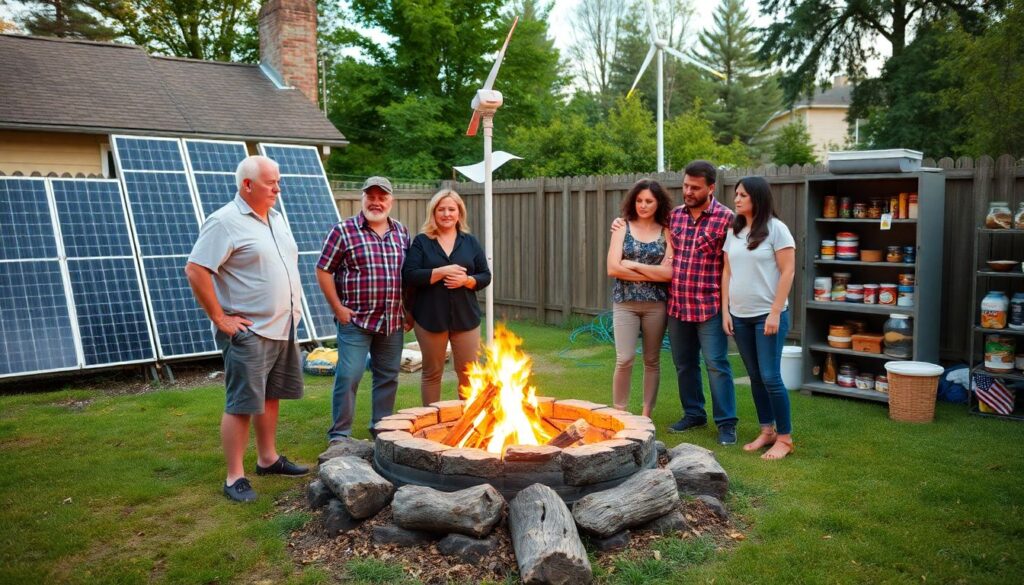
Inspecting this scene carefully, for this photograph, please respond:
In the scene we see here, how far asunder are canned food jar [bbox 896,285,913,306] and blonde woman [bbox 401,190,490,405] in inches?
133

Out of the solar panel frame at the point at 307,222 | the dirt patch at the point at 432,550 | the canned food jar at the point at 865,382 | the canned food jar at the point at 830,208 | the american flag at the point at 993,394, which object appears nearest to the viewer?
the dirt patch at the point at 432,550

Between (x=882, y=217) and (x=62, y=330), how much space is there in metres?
7.04

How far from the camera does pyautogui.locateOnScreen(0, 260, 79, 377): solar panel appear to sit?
6773 millimetres

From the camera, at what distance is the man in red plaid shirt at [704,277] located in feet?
16.4

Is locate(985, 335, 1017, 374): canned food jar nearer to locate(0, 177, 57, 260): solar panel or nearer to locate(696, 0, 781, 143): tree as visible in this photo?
locate(0, 177, 57, 260): solar panel

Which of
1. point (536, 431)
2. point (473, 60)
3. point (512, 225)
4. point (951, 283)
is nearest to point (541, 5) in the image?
point (473, 60)

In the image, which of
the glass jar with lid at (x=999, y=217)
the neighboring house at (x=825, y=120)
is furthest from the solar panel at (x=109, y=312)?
the neighboring house at (x=825, y=120)

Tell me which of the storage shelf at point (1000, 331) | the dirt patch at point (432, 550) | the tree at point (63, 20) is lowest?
the dirt patch at point (432, 550)

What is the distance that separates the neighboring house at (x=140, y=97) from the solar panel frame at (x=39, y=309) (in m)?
2.05

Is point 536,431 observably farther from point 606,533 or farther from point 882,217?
point 882,217

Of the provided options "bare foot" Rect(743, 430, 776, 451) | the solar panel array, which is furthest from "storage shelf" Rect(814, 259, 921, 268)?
the solar panel array

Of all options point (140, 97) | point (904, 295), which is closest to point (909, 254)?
point (904, 295)

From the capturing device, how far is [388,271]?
4805mm

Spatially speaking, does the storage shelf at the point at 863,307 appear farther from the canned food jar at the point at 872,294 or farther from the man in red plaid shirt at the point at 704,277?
the man in red plaid shirt at the point at 704,277
